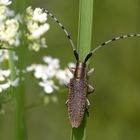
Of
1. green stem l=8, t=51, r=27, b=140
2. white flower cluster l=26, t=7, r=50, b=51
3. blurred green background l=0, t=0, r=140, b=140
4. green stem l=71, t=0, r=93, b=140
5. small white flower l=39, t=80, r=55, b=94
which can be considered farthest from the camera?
blurred green background l=0, t=0, r=140, b=140

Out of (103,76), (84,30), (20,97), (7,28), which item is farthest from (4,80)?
(103,76)

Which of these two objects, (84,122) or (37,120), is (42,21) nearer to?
(84,122)

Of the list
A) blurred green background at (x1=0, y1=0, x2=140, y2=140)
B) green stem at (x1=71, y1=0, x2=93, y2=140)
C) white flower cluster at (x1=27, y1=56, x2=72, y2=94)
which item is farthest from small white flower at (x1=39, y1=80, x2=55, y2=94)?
blurred green background at (x1=0, y1=0, x2=140, y2=140)

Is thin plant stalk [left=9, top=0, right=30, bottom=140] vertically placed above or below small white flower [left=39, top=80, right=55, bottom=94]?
below

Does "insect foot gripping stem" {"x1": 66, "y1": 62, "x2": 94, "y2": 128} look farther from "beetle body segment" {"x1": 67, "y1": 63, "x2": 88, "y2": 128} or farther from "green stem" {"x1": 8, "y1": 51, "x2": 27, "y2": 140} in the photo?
"green stem" {"x1": 8, "y1": 51, "x2": 27, "y2": 140}

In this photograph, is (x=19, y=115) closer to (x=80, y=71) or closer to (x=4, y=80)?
(x=80, y=71)

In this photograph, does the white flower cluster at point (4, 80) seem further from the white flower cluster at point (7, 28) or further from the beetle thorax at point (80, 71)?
the beetle thorax at point (80, 71)

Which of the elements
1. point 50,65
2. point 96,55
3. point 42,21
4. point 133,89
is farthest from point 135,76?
point 42,21
